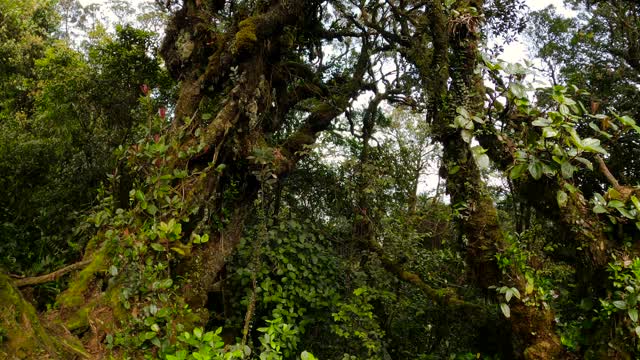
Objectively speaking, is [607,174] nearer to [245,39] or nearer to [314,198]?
[245,39]

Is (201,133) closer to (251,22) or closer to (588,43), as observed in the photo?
(251,22)

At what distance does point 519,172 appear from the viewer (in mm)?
2650

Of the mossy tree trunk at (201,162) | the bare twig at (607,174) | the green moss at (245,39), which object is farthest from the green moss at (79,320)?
the bare twig at (607,174)

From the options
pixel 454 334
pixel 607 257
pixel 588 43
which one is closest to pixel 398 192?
pixel 454 334

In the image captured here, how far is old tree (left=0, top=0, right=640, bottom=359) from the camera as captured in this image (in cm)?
Result: 291

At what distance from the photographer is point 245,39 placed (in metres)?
5.05

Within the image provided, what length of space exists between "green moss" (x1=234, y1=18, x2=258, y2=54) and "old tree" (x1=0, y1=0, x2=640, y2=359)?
0.9 inches

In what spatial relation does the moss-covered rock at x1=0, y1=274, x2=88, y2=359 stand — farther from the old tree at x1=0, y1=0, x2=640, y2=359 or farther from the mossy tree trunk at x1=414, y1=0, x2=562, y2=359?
the mossy tree trunk at x1=414, y1=0, x2=562, y2=359

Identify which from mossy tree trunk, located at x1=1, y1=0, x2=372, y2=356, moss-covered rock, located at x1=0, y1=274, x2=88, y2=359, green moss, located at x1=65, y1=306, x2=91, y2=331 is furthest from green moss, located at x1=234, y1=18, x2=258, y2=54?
moss-covered rock, located at x1=0, y1=274, x2=88, y2=359

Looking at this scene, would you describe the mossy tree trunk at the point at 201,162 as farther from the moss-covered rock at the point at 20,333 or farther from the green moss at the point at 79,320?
the moss-covered rock at the point at 20,333

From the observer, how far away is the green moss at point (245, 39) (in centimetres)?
505

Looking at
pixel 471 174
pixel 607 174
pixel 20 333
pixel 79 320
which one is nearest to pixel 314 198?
pixel 471 174

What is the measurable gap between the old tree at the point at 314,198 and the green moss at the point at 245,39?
22mm

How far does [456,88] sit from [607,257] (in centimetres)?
163
